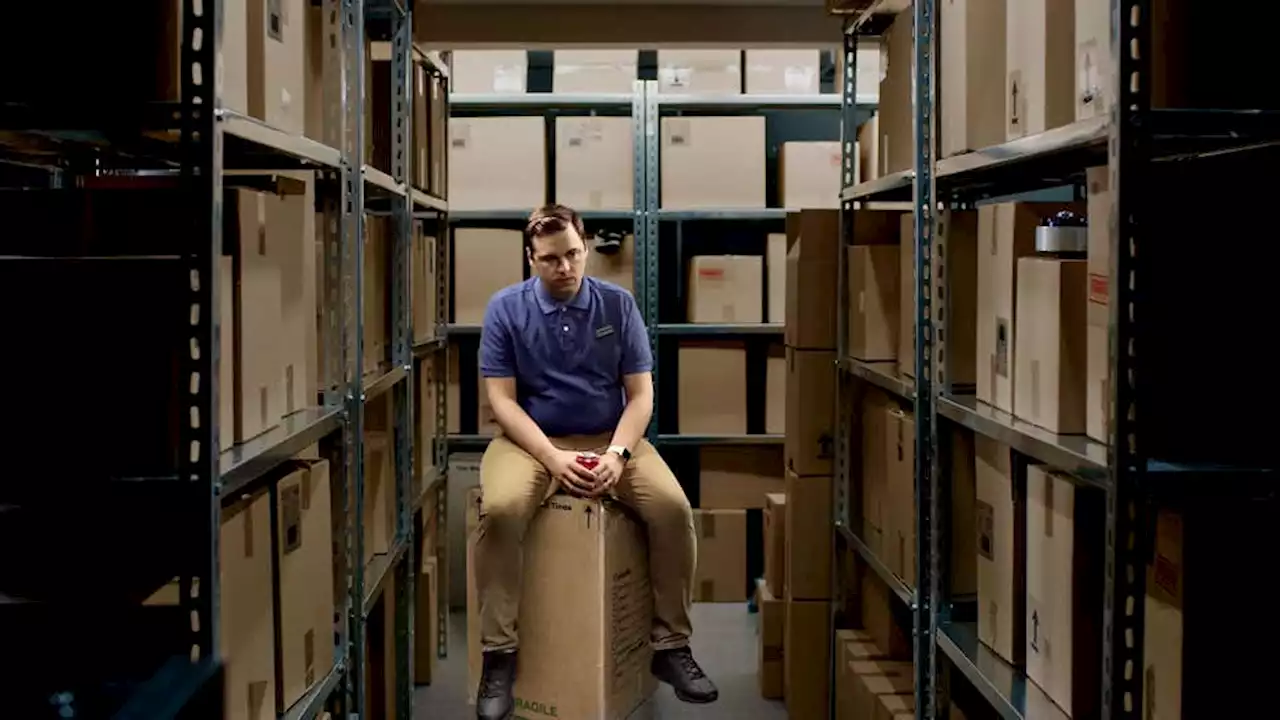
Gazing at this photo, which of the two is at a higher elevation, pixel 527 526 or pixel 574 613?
pixel 527 526

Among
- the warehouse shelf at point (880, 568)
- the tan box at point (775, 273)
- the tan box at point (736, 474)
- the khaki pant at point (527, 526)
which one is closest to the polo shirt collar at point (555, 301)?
the khaki pant at point (527, 526)

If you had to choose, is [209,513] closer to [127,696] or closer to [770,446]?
[127,696]

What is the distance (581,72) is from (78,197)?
138 inches

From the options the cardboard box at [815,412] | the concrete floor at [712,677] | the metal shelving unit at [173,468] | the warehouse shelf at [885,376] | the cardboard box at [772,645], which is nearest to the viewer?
the metal shelving unit at [173,468]

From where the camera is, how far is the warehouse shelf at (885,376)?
2.59 metres

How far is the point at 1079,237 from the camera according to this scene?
1873 millimetres

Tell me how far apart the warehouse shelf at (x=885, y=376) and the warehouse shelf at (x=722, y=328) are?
152 cm

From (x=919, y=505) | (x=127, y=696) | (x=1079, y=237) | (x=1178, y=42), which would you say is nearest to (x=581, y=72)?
(x=919, y=505)

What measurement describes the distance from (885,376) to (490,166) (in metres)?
2.40

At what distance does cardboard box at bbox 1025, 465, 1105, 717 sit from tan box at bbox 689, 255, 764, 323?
9.75 ft

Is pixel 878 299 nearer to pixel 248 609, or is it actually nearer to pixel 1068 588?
pixel 1068 588

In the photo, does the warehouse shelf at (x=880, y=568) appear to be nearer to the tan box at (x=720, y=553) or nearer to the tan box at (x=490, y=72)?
the tan box at (x=720, y=553)

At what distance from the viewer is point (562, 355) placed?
11.7 feet

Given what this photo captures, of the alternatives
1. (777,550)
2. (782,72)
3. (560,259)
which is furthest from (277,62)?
(782,72)
